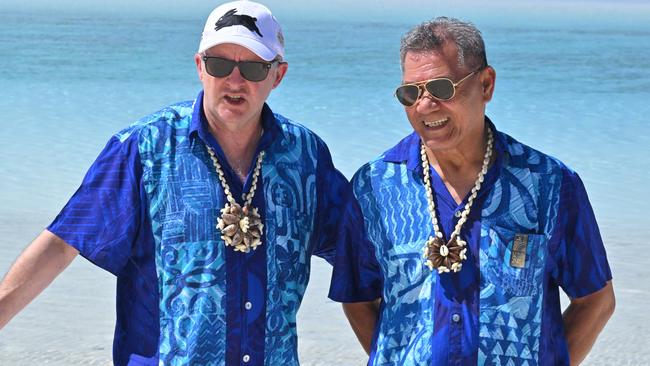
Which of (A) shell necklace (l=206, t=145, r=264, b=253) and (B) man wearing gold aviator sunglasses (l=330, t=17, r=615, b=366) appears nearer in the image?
(B) man wearing gold aviator sunglasses (l=330, t=17, r=615, b=366)

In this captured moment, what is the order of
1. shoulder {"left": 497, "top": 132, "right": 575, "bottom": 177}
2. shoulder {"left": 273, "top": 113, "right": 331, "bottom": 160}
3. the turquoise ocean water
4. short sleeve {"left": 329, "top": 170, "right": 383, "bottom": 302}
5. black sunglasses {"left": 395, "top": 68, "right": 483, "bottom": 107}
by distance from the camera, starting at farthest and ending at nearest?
the turquoise ocean water, shoulder {"left": 273, "top": 113, "right": 331, "bottom": 160}, short sleeve {"left": 329, "top": 170, "right": 383, "bottom": 302}, shoulder {"left": 497, "top": 132, "right": 575, "bottom": 177}, black sunglasses {"left": 395, "top": 68, "right": 483, "bottom": 107}

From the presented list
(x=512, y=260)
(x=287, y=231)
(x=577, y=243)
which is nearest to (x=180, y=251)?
(x=287, y=231)

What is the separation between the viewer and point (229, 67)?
11.5ft

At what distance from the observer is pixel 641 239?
29.2 ft

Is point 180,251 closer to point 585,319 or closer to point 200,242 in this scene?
point 200,242

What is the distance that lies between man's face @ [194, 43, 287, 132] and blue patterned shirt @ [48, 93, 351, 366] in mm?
87

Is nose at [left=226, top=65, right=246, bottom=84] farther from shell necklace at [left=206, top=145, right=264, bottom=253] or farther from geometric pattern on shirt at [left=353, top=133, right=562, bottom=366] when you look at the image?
geometric pattern on shirt at [left=353, top=133, right=562, bottom=366]

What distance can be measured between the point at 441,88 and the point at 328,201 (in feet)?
1.91

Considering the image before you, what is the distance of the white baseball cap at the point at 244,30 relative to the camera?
3.51 meters

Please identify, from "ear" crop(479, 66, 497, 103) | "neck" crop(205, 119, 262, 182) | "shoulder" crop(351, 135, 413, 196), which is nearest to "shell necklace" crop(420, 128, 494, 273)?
"shoulder" crop(351, 135, 413, 196)

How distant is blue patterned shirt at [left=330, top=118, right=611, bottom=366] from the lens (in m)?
3.40

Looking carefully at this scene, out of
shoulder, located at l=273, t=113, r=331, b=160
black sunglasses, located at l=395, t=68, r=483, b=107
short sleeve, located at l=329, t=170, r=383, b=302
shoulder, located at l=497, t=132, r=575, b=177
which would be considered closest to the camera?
black sunglasses, located at l=395, t=68, r=483, b=107

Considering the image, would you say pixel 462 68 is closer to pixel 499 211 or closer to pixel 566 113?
pixel 499 211

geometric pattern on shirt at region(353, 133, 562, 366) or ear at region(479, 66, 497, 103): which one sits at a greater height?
ear at region(479, 66, 497, 103)
